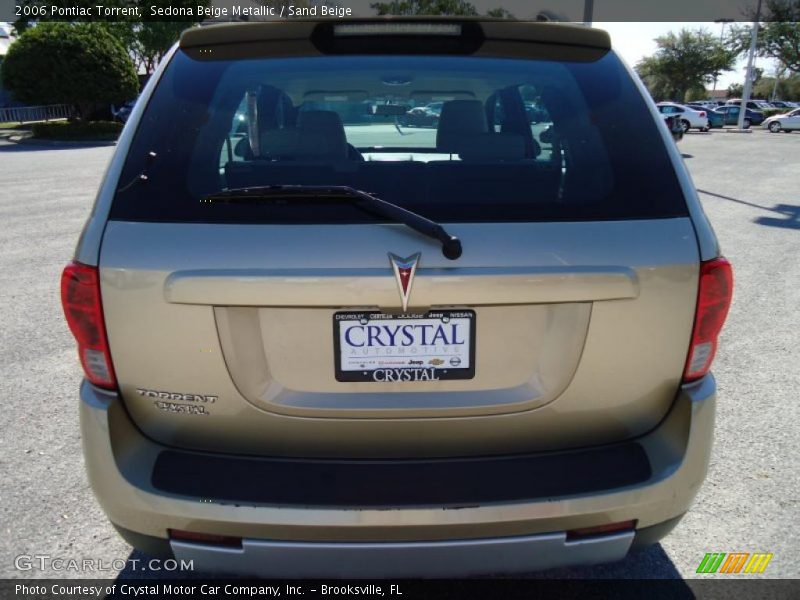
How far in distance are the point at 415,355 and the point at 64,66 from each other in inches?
1078

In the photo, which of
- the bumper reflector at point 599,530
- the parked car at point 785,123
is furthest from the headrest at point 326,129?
the parked car at point 785,123

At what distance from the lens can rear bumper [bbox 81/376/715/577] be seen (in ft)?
5.67

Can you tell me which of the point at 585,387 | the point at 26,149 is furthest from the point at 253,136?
Result: the point at 26,149

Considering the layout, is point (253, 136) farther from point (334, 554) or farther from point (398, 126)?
point (334, 554)

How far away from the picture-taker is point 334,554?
1.75m

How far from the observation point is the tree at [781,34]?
55.6m

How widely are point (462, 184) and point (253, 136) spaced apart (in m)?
1.29

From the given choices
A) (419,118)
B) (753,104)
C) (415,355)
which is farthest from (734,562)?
(753,104)

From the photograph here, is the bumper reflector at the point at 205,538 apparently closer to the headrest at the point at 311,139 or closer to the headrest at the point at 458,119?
the headrest at the point at 311,139

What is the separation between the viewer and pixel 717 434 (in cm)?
343

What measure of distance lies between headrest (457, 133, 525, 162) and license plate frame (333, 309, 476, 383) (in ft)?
2.14

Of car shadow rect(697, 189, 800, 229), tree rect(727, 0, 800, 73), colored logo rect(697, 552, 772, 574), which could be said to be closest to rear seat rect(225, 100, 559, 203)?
colored logo rect(697, 552, 772, 574)

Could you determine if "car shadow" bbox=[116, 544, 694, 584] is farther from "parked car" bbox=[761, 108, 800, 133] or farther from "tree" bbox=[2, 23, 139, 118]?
"parked car" bbox=[761, 108, 800, 133]

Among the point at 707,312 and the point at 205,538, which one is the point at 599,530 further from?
the point at 205,538
